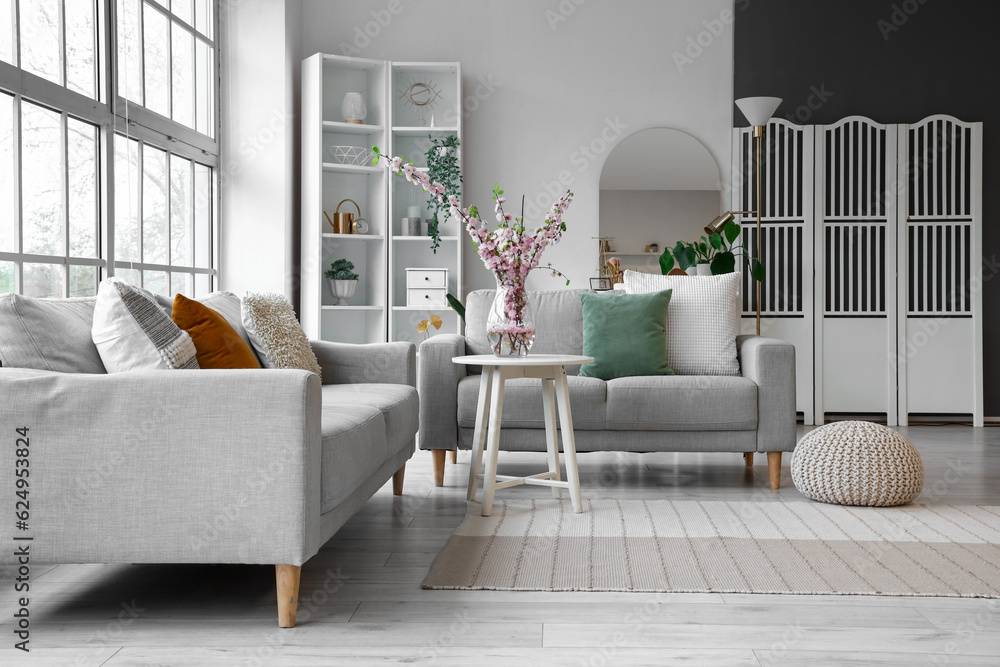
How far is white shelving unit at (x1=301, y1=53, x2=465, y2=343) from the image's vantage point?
5.61 metres

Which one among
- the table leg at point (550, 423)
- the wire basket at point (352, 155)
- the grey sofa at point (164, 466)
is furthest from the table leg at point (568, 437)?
the wire basket at point (352, 155)

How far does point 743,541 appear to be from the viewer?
2744mm

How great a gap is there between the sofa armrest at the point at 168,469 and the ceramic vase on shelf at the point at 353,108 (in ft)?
13.1

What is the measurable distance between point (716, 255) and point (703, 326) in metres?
1.64

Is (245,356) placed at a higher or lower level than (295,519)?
higher

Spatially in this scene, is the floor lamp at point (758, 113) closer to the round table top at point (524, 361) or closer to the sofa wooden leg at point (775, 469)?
the sofa wooden leg at point (775, 469)

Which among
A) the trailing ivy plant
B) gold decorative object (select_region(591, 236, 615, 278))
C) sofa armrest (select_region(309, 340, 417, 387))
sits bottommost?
sofa armrest (select_region(309, 340, 417, 387))

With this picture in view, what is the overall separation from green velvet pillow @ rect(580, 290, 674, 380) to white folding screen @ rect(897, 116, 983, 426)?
2638 mm

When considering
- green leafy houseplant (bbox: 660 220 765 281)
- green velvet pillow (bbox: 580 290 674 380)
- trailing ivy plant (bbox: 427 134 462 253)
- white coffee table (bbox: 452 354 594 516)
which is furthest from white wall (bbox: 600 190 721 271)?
white coffee table (bbox: 452 354 594 516)

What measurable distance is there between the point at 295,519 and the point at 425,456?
2566 mm

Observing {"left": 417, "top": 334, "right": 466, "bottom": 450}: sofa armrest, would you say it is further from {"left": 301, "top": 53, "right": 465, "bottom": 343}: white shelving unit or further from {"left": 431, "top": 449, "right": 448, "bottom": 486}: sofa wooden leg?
{"left": 301, "top": 53, "right": 465, "bottom": 343}: white shelving unit

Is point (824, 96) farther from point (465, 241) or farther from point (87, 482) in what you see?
point (87, 482)

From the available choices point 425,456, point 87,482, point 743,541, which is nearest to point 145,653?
point 87,482

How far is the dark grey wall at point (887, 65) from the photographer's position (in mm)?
5793
